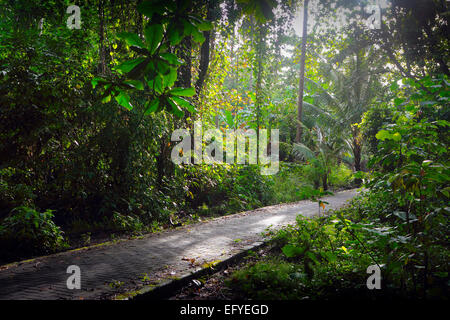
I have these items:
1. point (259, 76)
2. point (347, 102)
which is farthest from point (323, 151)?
point (259, 76)

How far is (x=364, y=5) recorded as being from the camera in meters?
12.7

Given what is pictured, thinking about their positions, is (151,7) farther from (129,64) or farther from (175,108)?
(175,108)

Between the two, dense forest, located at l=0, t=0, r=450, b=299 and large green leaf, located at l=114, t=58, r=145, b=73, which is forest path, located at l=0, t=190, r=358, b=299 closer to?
→ dense forest, located at l=0, t=0, r=450, b=299

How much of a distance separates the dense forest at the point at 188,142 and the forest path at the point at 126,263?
0.56 meters

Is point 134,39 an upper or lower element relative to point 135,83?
upper

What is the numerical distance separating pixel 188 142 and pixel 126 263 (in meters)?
4.81

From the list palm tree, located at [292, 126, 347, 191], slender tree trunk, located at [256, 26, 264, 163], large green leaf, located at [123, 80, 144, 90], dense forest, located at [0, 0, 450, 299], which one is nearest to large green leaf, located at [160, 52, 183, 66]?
dense forest, located at [0, 0, 450, 299]

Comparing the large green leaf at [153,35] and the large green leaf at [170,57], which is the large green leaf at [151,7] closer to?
the large green leaf at [153,35]

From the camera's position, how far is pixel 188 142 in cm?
886

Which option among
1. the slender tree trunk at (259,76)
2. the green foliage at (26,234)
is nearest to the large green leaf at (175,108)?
the green foliage at (26,234)

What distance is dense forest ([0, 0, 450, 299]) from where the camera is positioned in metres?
2.87

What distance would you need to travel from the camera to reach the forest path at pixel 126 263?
11.5 ft

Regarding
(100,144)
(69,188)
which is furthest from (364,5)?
(69,188)

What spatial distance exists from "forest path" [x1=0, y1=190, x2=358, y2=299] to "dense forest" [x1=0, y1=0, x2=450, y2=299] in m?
0.56
